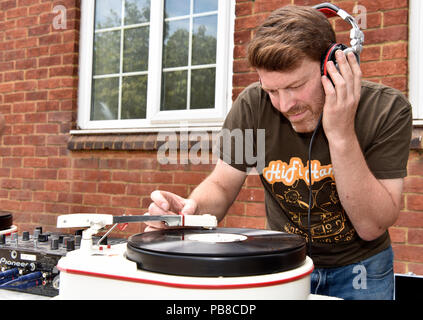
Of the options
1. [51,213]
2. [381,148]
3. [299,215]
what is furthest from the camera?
[51,213]

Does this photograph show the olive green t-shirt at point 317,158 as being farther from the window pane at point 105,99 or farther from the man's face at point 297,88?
the window pane at point 105,99

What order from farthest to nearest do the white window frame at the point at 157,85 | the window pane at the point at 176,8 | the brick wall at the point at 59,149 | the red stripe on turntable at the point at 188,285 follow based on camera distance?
the window pane at the point at 176,8 < the white window frame at the point at 157,85 < the brick wall at the point at 59,149 < the red stripe on turntable at the point at 188,285

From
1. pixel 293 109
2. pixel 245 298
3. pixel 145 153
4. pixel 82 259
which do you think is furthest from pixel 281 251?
pixel 145 153

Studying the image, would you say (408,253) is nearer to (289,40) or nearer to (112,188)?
(289,40)

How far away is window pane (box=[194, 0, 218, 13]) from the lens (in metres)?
2.66

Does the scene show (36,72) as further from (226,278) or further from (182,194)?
(226,278)

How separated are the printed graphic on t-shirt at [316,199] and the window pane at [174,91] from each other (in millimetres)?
1665

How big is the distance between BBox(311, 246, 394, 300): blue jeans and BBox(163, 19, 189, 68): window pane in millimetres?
1943

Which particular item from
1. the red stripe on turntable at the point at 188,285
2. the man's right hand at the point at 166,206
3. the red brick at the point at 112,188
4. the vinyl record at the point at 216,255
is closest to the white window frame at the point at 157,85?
the red brick at the point at 112,188

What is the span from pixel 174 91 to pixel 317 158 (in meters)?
1.80

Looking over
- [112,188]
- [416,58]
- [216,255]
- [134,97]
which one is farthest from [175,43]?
[216,255]

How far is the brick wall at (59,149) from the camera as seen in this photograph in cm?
240

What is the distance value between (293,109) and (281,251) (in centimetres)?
48

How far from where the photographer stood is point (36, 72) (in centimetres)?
313
